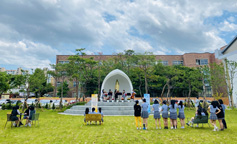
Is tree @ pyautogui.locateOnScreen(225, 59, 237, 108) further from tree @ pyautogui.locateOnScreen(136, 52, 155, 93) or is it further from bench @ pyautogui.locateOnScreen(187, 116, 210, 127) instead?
bench @ pyautogui.locateOnScreen(187, 116, 210, 127)

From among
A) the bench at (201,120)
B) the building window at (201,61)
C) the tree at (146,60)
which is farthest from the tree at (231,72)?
the building window at (201,61)

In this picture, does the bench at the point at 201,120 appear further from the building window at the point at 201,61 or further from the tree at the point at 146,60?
the building window at the point at 201,61

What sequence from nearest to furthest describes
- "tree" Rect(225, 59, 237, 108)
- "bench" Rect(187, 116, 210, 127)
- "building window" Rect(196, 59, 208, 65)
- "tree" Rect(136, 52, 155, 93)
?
"bench" Rect(187, 116, 210, 127)
"tree" Rect(225, 59, 237, 108)
"tree" Rect(136, 52, 155, 93)
"building window" Rect(196, 59, 208, 65)

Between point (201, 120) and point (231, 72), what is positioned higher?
point (231, 72)

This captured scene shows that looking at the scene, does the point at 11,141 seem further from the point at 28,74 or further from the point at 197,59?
the point at 197,59

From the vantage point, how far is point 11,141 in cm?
540

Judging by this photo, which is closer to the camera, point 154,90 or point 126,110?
point 126,110

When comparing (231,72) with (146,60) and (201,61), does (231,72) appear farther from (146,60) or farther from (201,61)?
(201,61)

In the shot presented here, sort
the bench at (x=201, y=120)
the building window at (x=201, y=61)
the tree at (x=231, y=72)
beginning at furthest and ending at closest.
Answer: the building window at (x=201, y=61)
the tree at (x=231, y=72)
the bench at (x=201, y=120)

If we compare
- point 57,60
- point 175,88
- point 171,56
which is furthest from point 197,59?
point 57,60

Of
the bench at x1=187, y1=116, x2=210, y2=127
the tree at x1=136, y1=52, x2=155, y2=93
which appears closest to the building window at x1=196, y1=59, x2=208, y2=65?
the tree at x1=136, y1=52, x2=155, y2=93

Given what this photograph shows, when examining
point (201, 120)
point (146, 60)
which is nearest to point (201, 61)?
point (146, 60)

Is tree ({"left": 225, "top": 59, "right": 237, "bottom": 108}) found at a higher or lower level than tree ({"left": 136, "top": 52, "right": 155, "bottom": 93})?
lower

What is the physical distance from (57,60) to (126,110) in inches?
1358
